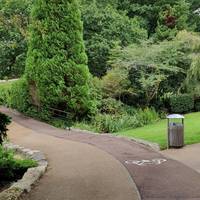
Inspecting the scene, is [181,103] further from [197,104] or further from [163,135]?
[163,135]

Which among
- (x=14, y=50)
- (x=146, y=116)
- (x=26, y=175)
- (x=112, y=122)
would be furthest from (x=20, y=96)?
(x=26, y=175)

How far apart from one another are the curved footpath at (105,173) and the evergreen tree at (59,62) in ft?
18.1

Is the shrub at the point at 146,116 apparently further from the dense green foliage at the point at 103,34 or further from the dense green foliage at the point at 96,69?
the dense green foliage at the point at 103,34

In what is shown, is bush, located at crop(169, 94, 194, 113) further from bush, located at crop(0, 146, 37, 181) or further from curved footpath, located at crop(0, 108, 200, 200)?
bush, located at crop(0, 146, 37, 181)

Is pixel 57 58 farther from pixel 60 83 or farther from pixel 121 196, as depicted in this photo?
pixel 121 196

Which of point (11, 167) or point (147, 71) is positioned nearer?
point (11, 167)

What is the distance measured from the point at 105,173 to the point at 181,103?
680 inches

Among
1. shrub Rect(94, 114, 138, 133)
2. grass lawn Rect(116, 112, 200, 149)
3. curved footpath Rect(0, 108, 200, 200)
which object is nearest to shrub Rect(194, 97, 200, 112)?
shrub Rect(94, 114, 138, 133)

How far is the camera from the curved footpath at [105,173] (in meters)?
9.58

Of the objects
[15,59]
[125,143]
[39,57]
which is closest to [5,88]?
[15,59]

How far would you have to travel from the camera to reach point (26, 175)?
11.2m

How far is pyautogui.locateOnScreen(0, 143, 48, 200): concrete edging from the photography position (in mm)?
9330

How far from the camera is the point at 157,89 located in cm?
2817

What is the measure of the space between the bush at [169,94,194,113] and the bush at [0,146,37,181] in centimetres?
1588
